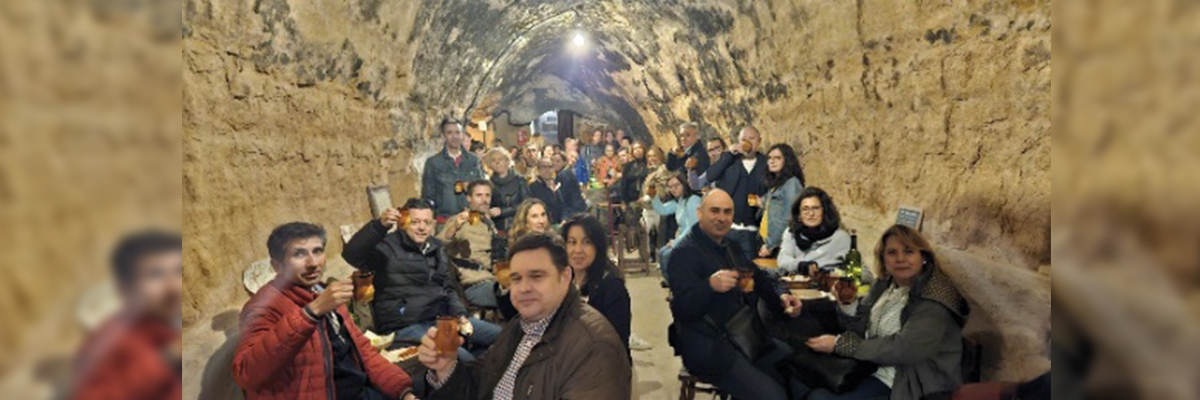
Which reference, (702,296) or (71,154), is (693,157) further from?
(71,154)

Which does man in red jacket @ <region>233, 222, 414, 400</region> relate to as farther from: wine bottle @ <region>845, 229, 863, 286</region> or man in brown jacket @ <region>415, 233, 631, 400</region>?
wine bottle @ <region>845, 229, 863, 286</region>

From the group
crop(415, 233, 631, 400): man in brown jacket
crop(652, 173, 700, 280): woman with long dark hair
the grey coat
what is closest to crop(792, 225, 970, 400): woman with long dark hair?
the grey coat

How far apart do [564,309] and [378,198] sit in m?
3.52

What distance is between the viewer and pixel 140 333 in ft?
1.44

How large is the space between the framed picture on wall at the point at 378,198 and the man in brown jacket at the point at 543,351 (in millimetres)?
3009

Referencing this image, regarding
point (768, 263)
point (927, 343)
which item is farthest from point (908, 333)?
point (768, 263)

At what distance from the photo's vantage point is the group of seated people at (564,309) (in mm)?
2115

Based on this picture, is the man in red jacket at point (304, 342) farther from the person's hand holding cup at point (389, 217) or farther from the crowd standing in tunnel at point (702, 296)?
the person's hand holding cup at point (389, 217)

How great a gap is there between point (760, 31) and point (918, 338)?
419 centimetres

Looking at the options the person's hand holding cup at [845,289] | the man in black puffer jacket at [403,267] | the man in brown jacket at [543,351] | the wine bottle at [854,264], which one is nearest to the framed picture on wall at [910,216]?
the wine bottle at [854,264]

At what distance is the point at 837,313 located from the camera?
11.0 ft

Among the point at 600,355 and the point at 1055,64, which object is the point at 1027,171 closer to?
the point at 600,355

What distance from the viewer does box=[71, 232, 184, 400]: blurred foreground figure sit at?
0.41m

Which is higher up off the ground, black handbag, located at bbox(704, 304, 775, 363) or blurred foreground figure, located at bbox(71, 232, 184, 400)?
blurred foreground figure, located at bbox(71, 232, 184, 400)
